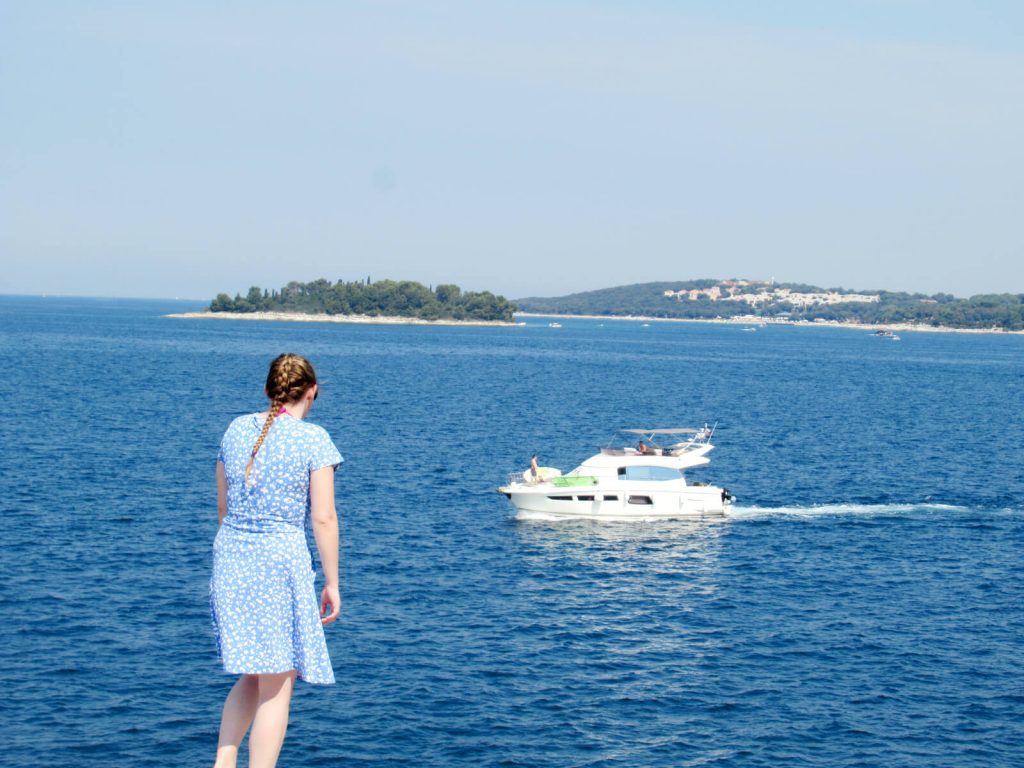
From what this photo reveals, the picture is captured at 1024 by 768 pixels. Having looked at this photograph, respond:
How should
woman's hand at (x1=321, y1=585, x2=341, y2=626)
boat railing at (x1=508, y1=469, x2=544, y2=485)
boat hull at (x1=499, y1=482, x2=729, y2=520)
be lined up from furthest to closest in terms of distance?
1. boat railing at (x1=508, y1=469, x2=544, y2=485)
2. boat hull at (x1=499, y1=482, x2=729, y2=520)
3. woman's hand at (x1=321, y1=585, x2=341, y2=626)

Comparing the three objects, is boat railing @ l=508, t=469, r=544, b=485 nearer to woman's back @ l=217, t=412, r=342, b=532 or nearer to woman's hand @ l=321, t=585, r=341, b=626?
woman's hand @ l=321, t=585, r=341, b=626

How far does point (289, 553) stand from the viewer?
8031mm

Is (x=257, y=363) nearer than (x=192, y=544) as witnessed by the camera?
No

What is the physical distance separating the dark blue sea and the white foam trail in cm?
26

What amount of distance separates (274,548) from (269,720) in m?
1.28

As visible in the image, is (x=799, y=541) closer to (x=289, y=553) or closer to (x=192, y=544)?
(x=192, y=544)

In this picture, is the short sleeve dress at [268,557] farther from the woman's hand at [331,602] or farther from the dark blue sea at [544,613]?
the dark blue sea at [544,613]

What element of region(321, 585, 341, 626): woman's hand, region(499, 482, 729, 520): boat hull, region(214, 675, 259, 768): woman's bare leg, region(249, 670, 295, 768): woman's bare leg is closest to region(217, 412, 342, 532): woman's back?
region(321, 585, 341, 626): woman's hand

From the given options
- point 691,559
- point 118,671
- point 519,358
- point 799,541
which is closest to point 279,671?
point 118,671

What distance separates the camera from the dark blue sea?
23.3m

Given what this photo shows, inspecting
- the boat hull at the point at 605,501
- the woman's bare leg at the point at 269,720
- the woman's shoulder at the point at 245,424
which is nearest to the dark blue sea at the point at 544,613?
the boat hull at the point at 605,501

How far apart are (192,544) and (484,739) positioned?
772 inches

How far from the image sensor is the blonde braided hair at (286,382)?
793cm

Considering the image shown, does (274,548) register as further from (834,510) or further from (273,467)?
(834,510)
